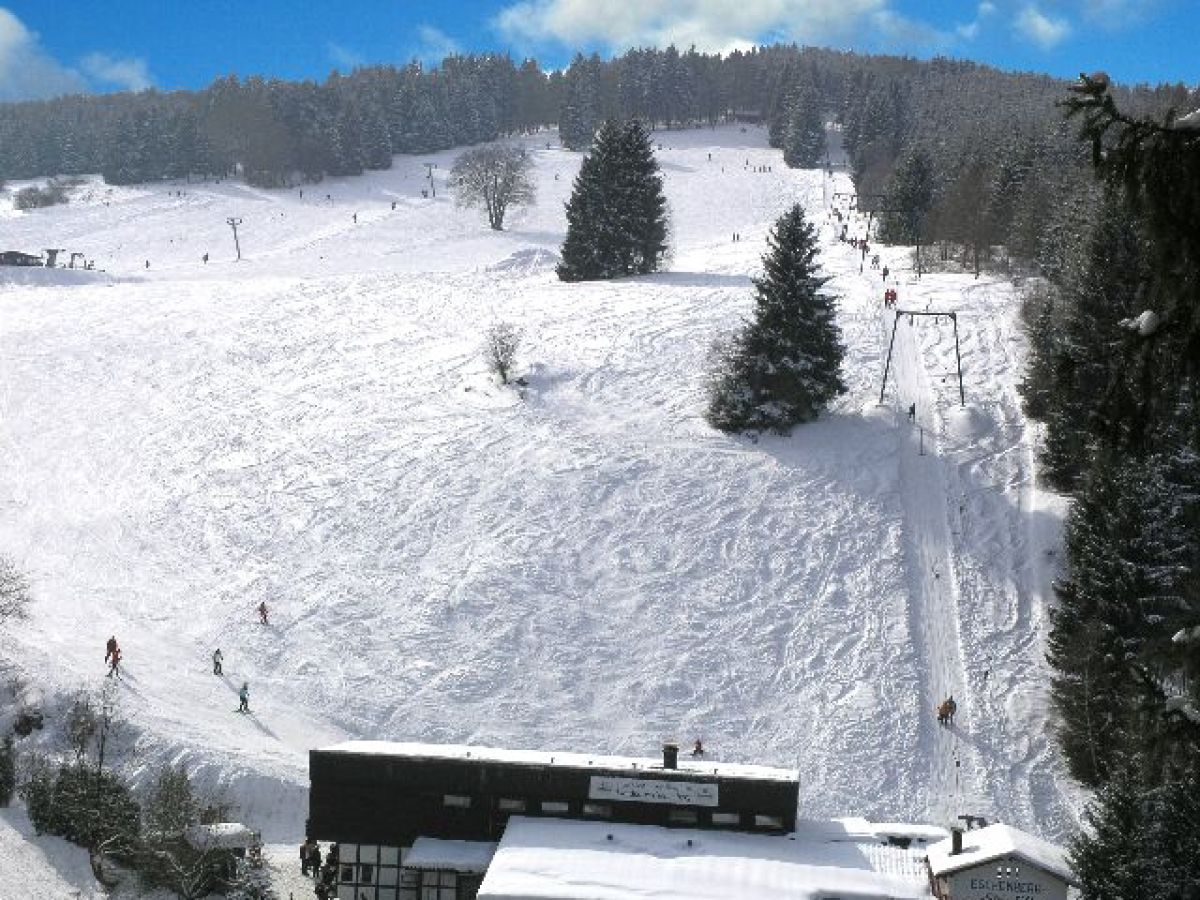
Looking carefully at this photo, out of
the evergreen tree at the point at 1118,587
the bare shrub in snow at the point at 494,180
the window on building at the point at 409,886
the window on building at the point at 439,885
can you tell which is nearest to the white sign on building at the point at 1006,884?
the evergreen tree at the point at 1118,587

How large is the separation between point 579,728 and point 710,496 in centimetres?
1191

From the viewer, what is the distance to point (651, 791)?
2564 cm

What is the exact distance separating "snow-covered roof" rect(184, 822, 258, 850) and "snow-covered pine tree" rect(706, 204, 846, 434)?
2461 cm

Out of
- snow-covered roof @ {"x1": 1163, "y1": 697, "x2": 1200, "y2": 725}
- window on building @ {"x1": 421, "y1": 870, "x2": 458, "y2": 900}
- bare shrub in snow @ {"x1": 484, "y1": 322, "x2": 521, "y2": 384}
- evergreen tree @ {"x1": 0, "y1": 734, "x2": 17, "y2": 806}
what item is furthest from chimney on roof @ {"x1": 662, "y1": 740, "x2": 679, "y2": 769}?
bare shrub in snow @ {"x1": 484, "y1": 322, "x2": 521, "y2": 384}

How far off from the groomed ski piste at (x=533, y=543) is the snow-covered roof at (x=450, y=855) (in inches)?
197

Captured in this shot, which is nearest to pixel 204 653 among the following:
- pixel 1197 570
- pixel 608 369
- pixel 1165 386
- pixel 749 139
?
pixel 608 369

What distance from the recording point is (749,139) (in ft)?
509

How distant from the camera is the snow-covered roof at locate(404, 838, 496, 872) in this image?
83.3 feet

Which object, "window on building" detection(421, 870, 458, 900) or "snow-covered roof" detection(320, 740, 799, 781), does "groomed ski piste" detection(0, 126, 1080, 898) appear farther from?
"window on building" detection(421, 870, 458, 900)

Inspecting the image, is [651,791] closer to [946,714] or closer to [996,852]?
[996,852]

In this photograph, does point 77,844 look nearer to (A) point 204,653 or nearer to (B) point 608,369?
(A) point 204,653

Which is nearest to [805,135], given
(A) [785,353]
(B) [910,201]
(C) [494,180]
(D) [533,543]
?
(C) [494,180]

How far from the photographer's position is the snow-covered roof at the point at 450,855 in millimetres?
25375

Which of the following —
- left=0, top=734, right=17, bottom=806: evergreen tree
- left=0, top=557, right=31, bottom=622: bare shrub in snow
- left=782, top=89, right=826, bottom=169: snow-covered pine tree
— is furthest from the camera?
left=782, top=89, right=826, bottom=169: snow-covered pine tree
